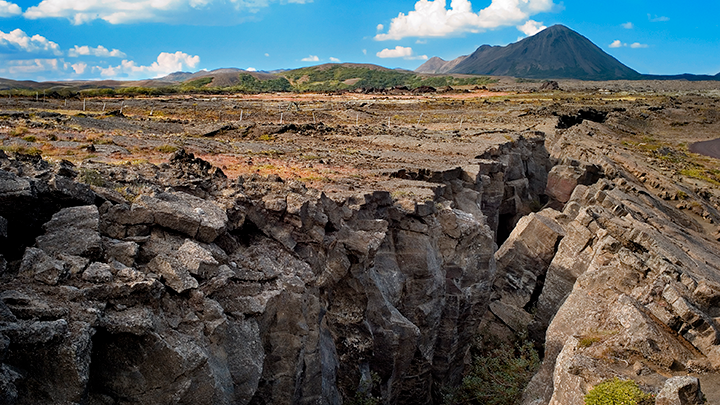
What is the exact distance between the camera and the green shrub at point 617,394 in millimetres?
8164

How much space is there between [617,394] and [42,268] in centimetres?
889

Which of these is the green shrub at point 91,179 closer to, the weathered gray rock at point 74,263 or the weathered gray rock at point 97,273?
the weathered gray rock at point 74,263

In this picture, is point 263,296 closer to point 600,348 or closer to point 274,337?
point 274,337

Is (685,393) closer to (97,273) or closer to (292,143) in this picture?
(97,273)

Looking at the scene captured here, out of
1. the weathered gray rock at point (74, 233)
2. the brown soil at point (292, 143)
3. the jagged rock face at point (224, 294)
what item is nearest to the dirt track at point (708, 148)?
the brown soil at point (292, 143)

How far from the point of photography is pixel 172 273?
7090mm

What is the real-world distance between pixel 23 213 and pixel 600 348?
34.3ft

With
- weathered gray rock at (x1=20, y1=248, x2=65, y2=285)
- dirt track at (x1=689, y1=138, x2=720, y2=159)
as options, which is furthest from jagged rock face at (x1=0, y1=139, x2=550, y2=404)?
dirt track at (x1=689, y1=138, x2=720, y2=159)

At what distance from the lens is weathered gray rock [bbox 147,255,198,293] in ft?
23.2

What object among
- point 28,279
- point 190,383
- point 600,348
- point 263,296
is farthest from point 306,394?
point 600,348

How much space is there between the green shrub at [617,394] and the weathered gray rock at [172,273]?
22.6 ft

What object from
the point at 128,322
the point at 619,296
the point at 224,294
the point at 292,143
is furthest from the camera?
the point at 292,143

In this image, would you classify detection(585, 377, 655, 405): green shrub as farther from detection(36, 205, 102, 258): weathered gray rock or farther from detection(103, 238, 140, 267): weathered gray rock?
detection(36, 205, 102, 258): weathered gray rock

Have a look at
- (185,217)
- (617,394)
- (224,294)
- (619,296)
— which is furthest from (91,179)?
(619,296)
